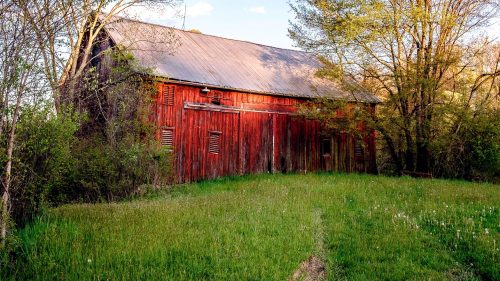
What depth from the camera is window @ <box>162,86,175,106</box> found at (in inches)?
678

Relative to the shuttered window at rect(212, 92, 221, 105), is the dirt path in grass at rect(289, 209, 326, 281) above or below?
below

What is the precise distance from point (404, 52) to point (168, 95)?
11.9 metres

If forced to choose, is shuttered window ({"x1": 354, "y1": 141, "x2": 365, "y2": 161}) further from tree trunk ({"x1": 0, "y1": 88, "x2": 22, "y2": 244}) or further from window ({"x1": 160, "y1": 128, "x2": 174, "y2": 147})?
tree trunk ({"x1": 0, "y1": 88, "x2": 22, "y2": 244})

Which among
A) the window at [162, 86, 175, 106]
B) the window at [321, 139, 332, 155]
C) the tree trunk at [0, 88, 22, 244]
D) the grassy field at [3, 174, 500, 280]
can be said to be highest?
the window at [162, 86, 175, 106]

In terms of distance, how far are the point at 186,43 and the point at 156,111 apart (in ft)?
20.0

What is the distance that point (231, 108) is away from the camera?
1916cm

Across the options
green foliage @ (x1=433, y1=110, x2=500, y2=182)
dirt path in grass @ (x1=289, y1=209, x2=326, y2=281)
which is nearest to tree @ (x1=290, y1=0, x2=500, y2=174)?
green foliage @ (x1=433, y1=110, x2=500, y2=182)

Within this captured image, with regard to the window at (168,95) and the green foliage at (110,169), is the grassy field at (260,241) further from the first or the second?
the window at (168,95)

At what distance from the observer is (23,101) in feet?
22.5

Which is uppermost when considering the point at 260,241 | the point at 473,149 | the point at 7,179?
the point at 473,149

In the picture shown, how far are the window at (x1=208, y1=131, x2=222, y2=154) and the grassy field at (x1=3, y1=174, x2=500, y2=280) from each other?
775 centimetres

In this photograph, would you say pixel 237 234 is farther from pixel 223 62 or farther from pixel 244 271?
pixel 223 62

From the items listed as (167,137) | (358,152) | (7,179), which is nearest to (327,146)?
(358,152)

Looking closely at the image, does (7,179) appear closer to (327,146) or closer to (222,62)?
(222,62)
